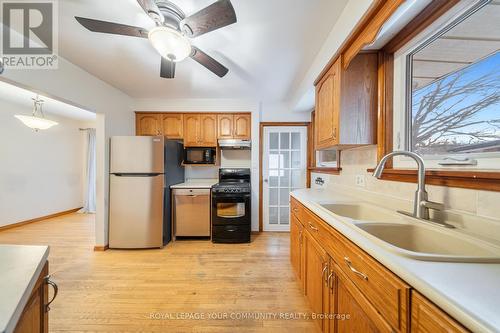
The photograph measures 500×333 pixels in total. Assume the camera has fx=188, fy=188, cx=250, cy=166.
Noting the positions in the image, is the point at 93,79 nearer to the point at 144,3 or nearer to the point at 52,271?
the point at 144,3

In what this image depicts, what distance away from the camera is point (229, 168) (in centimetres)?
352

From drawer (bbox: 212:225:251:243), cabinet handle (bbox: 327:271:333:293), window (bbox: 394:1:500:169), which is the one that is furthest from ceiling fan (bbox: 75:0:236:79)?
drawer (bbox: 212:225:251:243)

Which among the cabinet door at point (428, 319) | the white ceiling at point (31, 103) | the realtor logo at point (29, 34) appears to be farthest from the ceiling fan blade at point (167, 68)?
the white ceiling at point (31, 103)

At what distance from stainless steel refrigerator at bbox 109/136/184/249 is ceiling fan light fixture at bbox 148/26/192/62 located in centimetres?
156

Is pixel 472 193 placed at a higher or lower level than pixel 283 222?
higher

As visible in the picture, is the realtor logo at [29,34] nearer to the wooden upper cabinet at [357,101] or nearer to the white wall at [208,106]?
the white wall at [208,106]

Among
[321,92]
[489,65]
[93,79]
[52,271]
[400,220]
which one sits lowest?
[52,271]

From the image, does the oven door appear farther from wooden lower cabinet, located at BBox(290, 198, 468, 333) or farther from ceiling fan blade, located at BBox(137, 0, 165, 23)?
ceiling fan blade, located at BBox(137, 0, 165, 23)

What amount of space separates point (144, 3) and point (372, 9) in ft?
4.54

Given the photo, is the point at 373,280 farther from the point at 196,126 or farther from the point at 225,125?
the point at 196,126

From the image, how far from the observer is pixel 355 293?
84 centimetres

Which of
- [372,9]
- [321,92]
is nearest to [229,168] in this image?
[321,92]

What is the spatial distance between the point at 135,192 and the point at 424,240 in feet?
10.3

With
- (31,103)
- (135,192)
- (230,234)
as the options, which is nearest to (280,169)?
(230,234)
